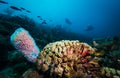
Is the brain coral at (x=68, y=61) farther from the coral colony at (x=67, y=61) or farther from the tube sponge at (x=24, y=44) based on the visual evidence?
the tube sponge at (x=24, y=44)

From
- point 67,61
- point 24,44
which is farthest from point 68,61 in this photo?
point 24,44

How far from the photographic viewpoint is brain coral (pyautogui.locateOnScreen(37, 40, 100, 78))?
10.5 feet

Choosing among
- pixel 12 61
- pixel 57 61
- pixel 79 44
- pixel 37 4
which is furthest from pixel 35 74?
pixel 37 4

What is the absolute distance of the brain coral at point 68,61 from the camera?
3199 millimetres

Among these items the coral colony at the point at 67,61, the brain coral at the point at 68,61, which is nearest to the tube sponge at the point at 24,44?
the coral colony at the point at 67,61

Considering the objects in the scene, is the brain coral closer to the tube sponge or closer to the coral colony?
the coral colony

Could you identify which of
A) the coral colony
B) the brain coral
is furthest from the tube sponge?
the brain coral

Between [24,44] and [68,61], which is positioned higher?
[24,44]

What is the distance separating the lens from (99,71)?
3.24 metres

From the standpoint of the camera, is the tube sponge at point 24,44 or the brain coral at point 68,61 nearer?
the brain coral at point 68,61

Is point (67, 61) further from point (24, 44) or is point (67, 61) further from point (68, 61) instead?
point (24, 44)

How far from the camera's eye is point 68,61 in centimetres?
341

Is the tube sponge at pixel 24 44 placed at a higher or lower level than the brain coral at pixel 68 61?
higher

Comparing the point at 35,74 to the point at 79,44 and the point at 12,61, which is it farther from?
the point at 12,61
